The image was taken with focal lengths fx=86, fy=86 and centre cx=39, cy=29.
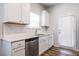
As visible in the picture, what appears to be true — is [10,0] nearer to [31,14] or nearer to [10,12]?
[10,12]

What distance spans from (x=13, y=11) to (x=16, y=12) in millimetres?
66

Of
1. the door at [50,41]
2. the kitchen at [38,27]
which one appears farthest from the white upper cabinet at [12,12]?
the door at [50,41]

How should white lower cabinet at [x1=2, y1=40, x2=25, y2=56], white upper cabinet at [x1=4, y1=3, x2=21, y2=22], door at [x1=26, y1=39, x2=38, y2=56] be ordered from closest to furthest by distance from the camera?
white lower cabinet at [x1=2, y1=40, x2=25, y2=56]
white upper cabinet at [x1=4, y1=3, x2=21, y2=22]
door at [x1=26, y1=39, x2=38, y2=56]

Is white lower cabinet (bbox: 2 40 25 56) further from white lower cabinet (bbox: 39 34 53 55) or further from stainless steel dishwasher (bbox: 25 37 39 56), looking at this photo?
white lower cabinet (bbox: 39 34 53 55)

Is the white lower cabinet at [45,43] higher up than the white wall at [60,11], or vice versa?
the white wall at [60,11]

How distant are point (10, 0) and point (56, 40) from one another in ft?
3.67

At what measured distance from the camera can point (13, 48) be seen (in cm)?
137

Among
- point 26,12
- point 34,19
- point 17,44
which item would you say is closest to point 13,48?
point 17,44

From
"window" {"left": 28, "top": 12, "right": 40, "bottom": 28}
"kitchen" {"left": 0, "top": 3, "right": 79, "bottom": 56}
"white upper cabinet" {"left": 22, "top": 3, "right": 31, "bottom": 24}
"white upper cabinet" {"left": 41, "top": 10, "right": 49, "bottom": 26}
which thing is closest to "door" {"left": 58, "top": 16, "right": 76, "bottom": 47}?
"kitchen" {"left": 0, "top": 3, "right": 79, "bottom": 56}

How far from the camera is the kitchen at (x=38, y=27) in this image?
151cm

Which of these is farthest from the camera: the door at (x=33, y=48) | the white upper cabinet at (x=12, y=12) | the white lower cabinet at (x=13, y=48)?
the door at (x=33, y=48)

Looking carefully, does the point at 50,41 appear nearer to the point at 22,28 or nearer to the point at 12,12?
the point at 22,28

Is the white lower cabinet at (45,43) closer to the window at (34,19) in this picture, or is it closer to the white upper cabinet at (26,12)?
the window at (34,19)

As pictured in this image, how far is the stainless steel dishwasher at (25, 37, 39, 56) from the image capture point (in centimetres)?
156
